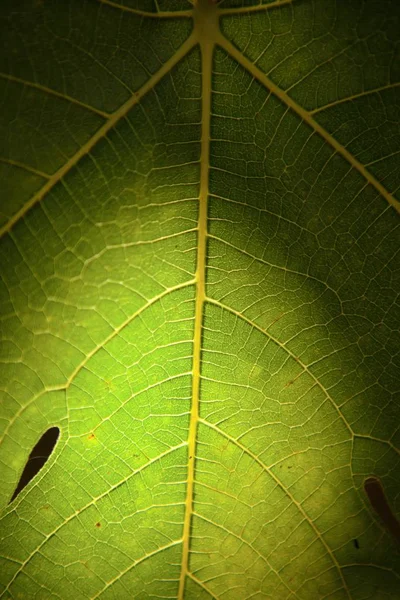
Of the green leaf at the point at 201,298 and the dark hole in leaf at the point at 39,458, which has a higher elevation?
the green leaf at the point at 201,298

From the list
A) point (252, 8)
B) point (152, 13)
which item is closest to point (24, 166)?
point (152, 13)

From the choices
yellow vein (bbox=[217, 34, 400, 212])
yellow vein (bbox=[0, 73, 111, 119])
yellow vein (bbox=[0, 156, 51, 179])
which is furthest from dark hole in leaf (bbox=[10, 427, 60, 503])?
yellow vein (bbox=[217, 34, 400, 212])

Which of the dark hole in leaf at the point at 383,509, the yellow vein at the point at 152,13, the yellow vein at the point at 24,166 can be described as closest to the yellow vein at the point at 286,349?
the dark hole in leaf at the point at 383,509

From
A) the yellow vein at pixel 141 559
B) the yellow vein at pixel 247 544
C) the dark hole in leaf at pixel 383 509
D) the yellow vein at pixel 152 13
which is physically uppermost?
the yellow vein at pixel 152 13

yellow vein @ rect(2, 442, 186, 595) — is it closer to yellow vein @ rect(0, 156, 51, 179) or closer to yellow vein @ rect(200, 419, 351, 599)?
yellow vein @ rect(200, 419, 351, 599)

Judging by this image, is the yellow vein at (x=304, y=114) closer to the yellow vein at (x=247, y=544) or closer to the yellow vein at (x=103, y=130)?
the yellow vein at (x=103, y=130)

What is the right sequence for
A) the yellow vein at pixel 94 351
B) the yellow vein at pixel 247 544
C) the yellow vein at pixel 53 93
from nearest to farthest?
the yellow vein at pixel 53 93 < the yellow vein at pixel 94 351 < the yellow vein at pixel 247 544
